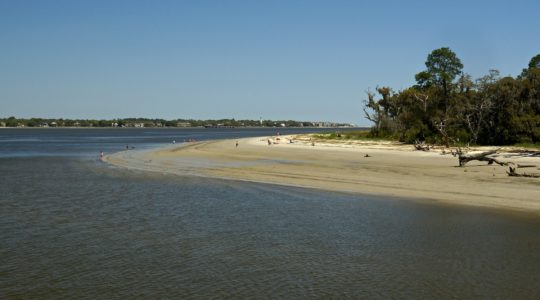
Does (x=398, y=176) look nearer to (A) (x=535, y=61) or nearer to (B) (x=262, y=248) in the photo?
(B) (x=262, y=248)

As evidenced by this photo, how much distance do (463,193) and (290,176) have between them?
9.42 meters

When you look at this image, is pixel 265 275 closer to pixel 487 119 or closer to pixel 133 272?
pixel 133 272

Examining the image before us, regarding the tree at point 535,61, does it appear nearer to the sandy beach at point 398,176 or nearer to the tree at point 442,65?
the tree at point 442,65

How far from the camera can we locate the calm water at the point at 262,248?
9.03 meters

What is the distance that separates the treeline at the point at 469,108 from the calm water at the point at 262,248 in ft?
79.5

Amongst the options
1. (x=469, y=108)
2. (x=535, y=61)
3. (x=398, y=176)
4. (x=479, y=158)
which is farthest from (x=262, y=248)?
(x=535, y=61)

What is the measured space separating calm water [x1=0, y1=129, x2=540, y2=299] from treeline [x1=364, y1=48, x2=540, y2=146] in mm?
24218

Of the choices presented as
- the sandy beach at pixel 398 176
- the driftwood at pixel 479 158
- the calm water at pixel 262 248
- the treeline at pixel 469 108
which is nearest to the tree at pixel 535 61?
the treeline at pixel 469 108

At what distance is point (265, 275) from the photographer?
9.76m

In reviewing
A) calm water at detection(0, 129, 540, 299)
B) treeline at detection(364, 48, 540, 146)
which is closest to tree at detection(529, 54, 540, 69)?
treeline at detection(364, 48, 540, 146)

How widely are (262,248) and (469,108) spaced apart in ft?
122

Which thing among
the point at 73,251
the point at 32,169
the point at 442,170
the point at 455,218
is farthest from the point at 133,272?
the point at 32,169

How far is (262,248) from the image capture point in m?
11.8

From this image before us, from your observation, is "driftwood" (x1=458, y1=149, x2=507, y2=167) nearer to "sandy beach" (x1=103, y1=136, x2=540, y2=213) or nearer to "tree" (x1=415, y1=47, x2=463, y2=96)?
"sandy beach" (x1=103, y1=136, x2=540, y2=213)
